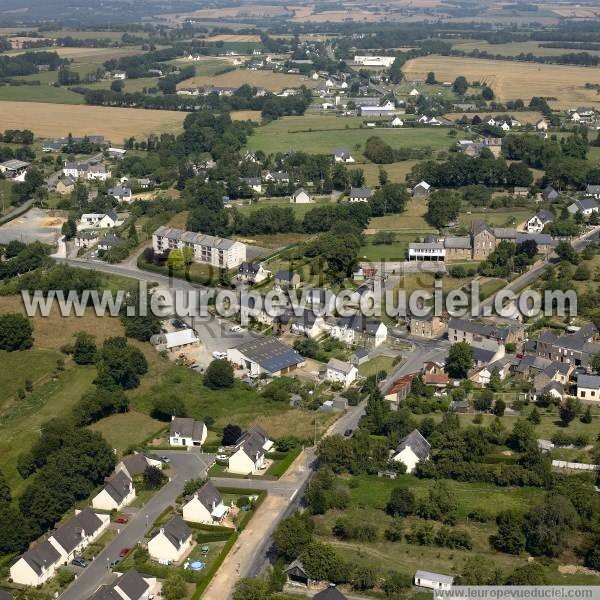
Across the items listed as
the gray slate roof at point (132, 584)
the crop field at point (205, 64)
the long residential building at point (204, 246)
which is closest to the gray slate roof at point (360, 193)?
the long residential building at point (204, 246)

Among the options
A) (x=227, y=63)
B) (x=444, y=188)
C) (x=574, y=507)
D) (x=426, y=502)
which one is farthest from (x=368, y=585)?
(x=227, y=63)

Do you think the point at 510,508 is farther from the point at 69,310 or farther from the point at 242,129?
the point at 242,129

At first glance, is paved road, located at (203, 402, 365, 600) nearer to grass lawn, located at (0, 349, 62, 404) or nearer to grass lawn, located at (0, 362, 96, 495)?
grass lawn, located at (0, 362, 96, 495)

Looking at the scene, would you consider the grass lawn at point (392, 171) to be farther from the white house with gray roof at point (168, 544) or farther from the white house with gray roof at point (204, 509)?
the white house with gray roof at point (168, 544)

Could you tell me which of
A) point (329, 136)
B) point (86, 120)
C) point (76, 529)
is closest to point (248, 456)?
point (76, 529)

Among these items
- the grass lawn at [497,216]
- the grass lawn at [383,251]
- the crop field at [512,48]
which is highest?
the crop field at [512,48]

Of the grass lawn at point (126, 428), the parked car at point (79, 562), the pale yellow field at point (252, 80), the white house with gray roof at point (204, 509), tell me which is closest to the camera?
the parked car at point (79, 562)

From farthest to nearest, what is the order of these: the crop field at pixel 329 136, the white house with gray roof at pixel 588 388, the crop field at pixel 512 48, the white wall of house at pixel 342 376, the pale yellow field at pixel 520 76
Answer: the crop field at pixel 512 48 < the pale yellow field at pixel 520 76 < the crop field at pixel 329 136 < the white wall of house at pixel 342 376 < the white house with gray roof at pixel 588 388
